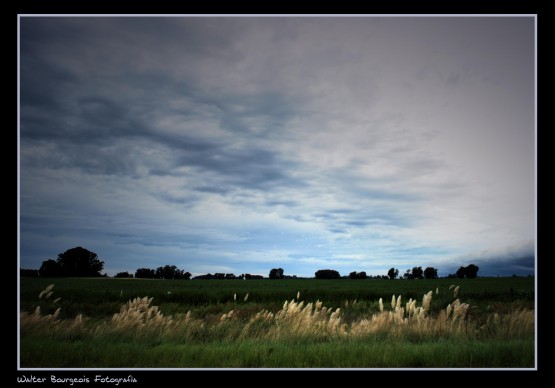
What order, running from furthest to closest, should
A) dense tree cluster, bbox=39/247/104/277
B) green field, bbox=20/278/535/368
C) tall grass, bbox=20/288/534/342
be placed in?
dense tree cluster, bbox=39/247/104/277 < tall grass, bbox=20/288/534/342 < green field, bbox=20/278/535/368

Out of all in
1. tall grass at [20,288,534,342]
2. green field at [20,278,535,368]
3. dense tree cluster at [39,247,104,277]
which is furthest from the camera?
dense tree cluster at [39,247,104,277]

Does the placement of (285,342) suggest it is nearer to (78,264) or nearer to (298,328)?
(298,328)

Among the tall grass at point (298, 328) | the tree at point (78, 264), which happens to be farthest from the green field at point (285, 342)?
the tree at point (78, 264)

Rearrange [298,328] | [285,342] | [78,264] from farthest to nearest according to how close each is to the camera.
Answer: [78,264] → [298,328] → [285,342]

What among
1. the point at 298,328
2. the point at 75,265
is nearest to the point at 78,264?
the point at 75,265

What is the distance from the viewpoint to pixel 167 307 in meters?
17.0

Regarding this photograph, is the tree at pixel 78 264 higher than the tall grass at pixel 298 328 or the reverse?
the reverse

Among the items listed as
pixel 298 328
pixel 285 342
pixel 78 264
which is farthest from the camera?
pixel 78 264

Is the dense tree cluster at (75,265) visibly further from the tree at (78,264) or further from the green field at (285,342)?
the green field at (285,342)

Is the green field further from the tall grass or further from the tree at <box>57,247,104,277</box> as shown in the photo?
the tree at <box>57,247,104,277</box>

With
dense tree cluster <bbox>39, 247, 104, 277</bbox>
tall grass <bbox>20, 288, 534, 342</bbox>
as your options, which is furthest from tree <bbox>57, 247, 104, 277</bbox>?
tall grass <bbox>20, 288, 534, 342</bbox>

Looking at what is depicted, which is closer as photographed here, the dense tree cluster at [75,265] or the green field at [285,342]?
the green field at [285,342]

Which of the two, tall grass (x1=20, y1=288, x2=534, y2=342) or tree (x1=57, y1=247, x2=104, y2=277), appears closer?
tall grass (x1=20, y1=288, x2=534, y2=342)
